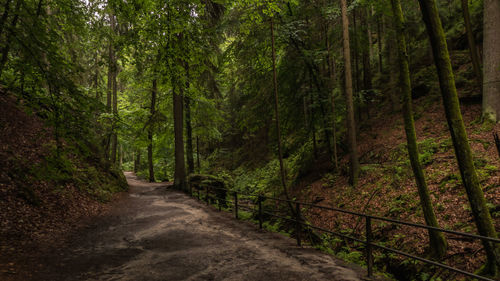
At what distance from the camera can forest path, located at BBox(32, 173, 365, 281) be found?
4.64 meters

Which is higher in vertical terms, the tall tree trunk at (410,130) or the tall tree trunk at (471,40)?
the tall tree trunk at (471,40)

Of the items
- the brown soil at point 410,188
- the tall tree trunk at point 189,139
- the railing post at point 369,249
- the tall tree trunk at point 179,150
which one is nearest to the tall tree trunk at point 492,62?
the brown soil at point 410,188

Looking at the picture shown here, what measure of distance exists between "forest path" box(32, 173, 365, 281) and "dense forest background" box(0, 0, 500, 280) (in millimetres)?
1873

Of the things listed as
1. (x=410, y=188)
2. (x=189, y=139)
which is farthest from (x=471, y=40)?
(x=189, y=139)

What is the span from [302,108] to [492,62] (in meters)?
7.67

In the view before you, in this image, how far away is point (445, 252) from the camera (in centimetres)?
584

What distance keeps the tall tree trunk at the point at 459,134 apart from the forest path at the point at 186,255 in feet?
7.17

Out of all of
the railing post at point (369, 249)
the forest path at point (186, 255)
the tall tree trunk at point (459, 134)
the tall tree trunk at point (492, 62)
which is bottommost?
the forest path at point (186, 255)

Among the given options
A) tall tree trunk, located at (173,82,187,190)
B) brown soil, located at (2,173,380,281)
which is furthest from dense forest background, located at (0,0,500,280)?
brown soil, located at (2,173,380,281)

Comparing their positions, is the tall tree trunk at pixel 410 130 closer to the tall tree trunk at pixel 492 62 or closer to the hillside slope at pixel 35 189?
the tall tree trunk at pixel 492 62

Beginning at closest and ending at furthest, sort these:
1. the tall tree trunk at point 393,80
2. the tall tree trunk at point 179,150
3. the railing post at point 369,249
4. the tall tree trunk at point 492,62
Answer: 1. the railing post at point 369,249
2. the tall tree trunk at point 492,62
3. the tall tree trunk at point 393,80
4. the tall tree trunk at point 179,150

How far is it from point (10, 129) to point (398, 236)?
48.7 feet

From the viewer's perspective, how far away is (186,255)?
5.64 metres

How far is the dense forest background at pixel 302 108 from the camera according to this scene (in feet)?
18.5
